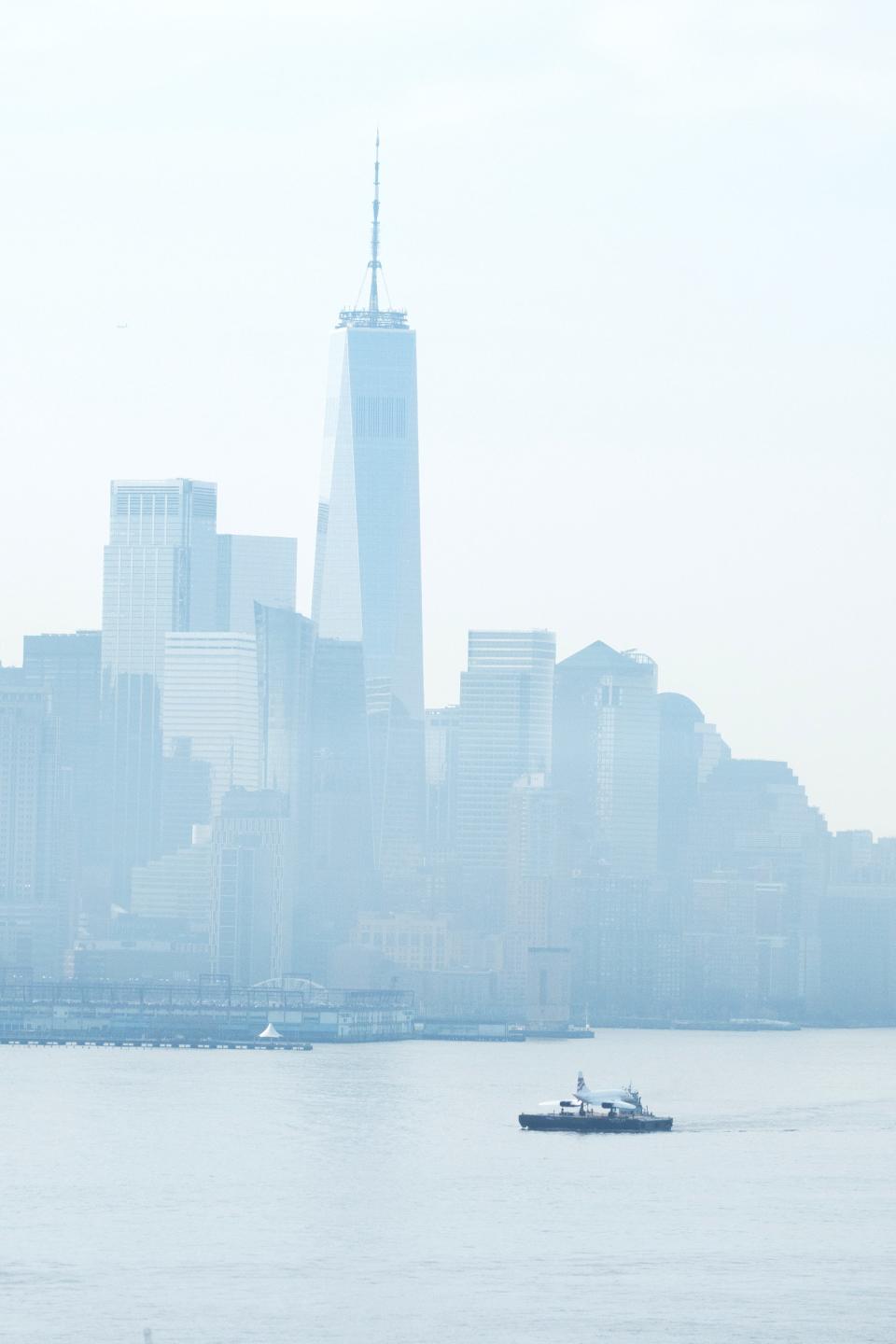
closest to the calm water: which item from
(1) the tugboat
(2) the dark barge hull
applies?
(2) the dark barge hull

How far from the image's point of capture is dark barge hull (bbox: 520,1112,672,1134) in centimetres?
11888

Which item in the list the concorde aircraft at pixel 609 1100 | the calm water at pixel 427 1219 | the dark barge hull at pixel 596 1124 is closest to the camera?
the calm water at pixel 427 1219

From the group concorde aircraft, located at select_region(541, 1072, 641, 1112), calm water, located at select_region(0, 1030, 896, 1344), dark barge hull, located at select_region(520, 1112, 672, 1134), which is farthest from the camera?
concorde aircraft, located at select_region(541, 1072, 641, 1112)

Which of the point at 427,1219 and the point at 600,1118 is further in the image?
the point at 600,1118

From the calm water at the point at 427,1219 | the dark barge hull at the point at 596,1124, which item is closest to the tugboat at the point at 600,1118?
the dark barge hull at the point at 596,1124

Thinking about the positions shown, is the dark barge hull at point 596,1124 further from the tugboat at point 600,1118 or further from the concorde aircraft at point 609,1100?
the concorde aircraft at point 609,1100

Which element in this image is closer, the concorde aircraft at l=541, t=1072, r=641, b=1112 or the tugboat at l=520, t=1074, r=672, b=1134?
the tugboat at l=520, t=1074, r=672, b=1134

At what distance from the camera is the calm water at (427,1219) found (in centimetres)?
7006

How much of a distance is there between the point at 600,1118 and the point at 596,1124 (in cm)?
60

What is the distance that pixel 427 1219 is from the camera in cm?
8650

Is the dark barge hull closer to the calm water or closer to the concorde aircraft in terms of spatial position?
the calm water

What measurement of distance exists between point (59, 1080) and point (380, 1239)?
67.7 metres

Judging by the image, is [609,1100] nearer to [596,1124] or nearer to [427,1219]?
[596,1124]

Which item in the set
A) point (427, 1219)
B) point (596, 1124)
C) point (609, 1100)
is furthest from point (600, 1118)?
point (427, 1219)
